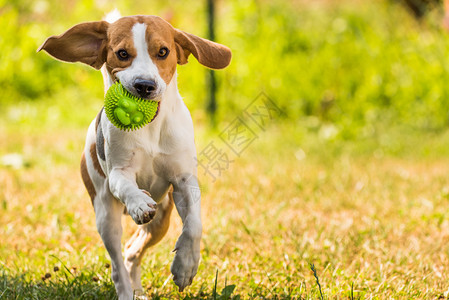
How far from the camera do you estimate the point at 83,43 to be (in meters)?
2.84

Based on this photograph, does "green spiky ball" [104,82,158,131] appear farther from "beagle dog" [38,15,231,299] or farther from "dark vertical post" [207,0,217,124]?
"dark vertical post" [207,0,217,124]

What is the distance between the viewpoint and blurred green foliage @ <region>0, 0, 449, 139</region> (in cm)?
712

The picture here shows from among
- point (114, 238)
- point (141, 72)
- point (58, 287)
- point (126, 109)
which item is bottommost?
point (58, 287)

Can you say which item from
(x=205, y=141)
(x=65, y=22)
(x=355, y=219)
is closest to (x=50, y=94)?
(x=65, y=22)

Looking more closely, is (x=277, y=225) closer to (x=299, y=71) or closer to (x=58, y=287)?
(x=58, y=287)

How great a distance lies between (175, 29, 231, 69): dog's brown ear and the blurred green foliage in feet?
13.1

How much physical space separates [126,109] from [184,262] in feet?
2.14

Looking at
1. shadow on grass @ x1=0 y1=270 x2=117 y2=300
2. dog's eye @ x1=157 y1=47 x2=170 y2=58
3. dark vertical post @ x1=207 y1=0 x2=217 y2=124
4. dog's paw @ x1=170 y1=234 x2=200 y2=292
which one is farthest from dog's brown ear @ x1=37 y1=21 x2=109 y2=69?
dark vertical post @ x1=207 y1=0 x2=217 y2=124

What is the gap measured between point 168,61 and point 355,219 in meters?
2.16

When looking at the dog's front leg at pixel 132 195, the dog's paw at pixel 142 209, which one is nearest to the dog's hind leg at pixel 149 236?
the dog's front leg at pixel 132 195

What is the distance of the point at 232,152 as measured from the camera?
20.1ft

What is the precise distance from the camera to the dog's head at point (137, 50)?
2.55 m

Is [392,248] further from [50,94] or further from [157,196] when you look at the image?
[50,94]

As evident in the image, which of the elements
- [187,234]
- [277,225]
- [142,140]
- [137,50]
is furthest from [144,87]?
[277,225]
